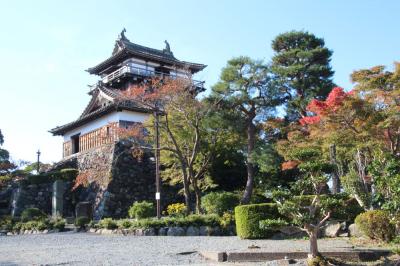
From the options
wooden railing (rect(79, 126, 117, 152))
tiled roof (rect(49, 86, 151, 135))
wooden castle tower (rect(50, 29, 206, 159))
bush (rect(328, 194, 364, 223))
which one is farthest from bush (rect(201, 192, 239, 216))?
wooden railing (rect(79, 126, 117, 152))

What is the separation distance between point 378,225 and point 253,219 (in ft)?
13.4

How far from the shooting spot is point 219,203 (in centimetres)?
1877

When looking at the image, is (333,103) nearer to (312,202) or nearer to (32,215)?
(312,202)

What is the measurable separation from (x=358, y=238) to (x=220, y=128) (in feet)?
34.4

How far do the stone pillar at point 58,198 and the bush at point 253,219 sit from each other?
42.4ft

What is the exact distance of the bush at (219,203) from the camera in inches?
734

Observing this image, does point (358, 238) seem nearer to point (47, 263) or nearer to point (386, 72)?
point (386, 72)

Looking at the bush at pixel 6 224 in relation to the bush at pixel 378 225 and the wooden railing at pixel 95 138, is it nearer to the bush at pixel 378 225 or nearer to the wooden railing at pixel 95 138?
the wooden railing at pixel 95 138

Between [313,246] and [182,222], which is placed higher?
[182,222]

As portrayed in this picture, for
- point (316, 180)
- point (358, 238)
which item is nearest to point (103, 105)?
point (358, 238)

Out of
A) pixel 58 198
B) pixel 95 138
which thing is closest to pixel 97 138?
pixel 95 138

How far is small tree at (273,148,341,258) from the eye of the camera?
831 centimetres

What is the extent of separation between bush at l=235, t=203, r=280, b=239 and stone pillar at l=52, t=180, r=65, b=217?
42.4 feet

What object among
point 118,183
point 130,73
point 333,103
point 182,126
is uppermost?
point 130,73
